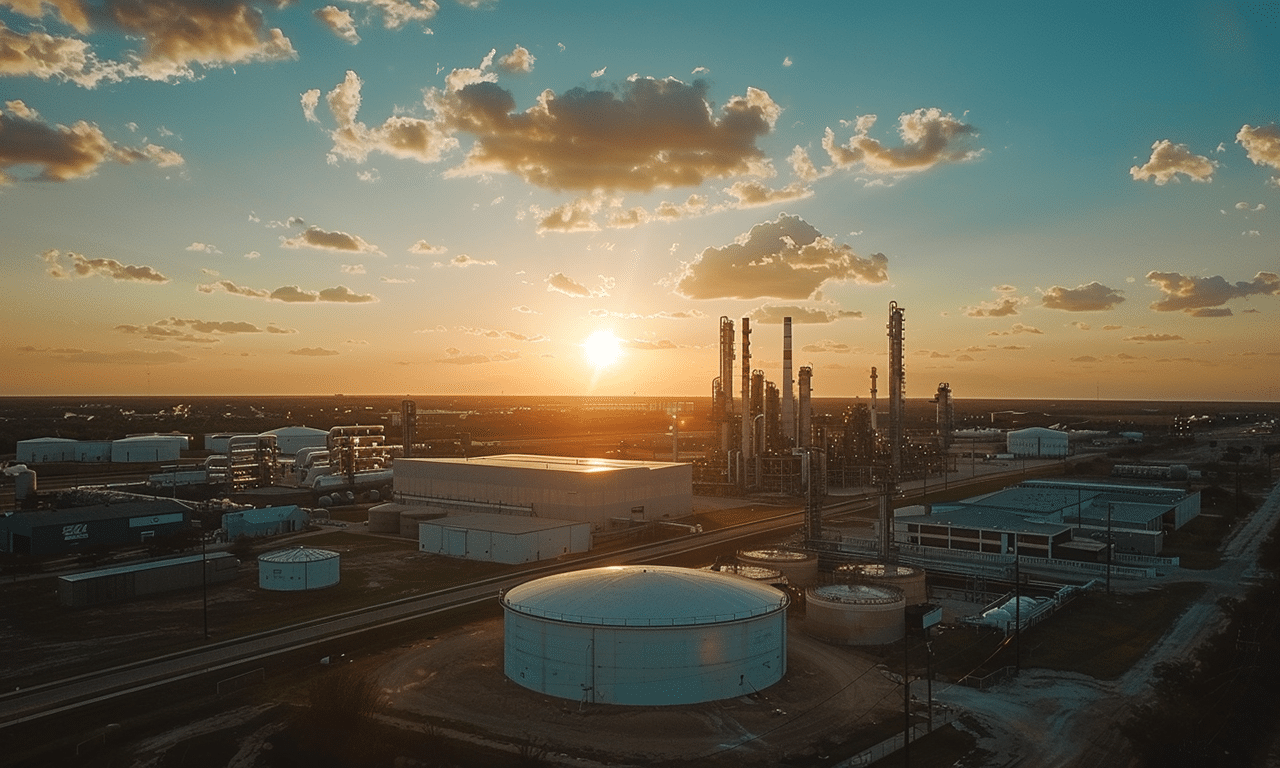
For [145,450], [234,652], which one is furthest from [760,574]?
[145,450]

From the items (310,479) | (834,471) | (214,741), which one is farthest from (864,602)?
(310,479)

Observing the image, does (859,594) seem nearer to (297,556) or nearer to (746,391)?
(297,556)

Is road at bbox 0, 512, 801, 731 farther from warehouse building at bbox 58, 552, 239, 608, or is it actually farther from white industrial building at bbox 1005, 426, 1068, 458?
white industrial building at bbox 1005, 426, 1068, 458

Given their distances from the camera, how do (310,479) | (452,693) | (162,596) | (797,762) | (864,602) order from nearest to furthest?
(797,762), (452,693), (864,602), (162,596), (310,479)

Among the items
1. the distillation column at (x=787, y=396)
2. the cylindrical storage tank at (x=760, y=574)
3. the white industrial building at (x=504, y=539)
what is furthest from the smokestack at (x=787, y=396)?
the cylindrical storage tank at (x=760, y=574)

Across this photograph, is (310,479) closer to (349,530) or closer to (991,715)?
(349,530)
